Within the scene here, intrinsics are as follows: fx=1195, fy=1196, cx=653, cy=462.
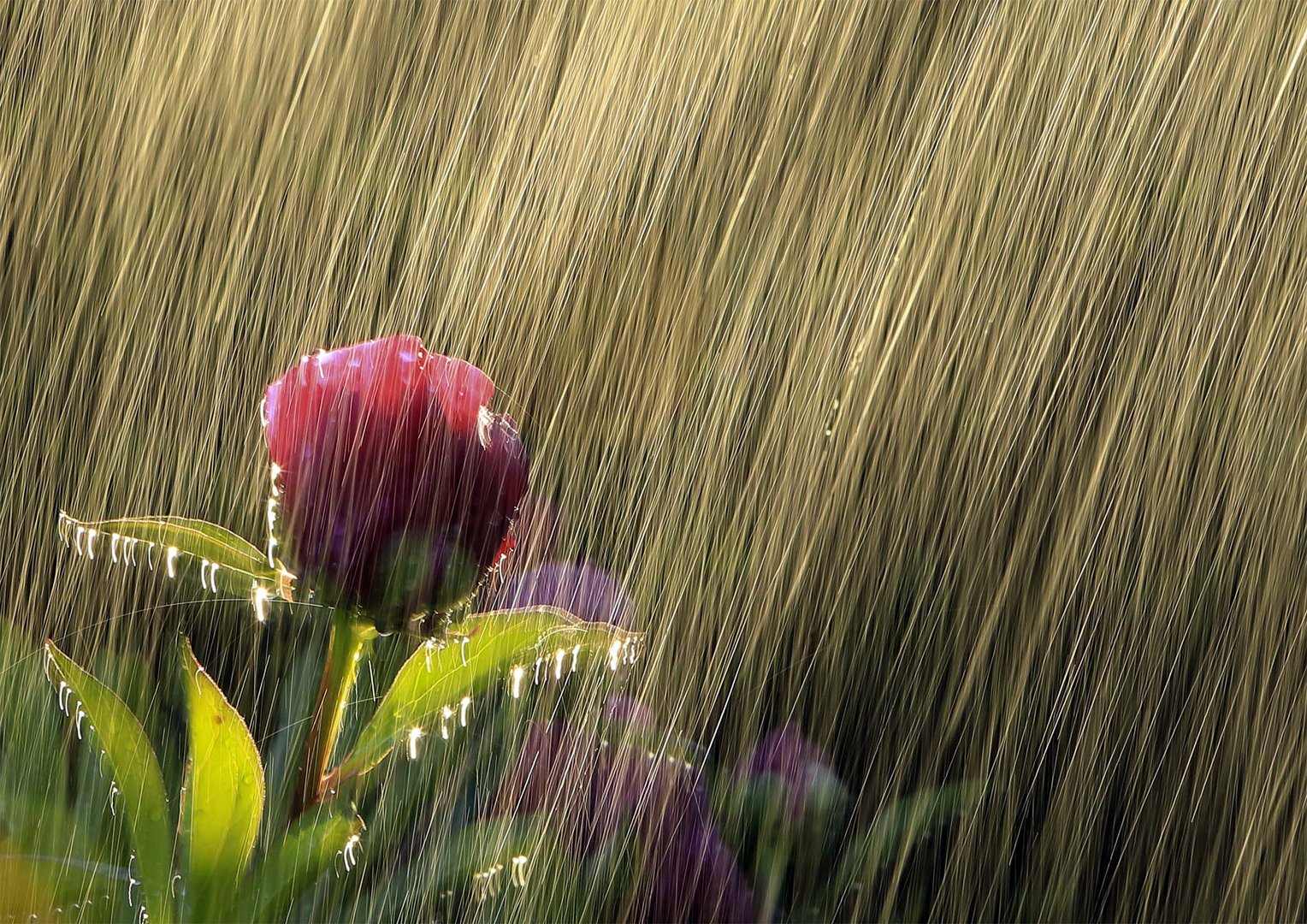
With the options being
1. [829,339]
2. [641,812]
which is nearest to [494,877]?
[641,812]

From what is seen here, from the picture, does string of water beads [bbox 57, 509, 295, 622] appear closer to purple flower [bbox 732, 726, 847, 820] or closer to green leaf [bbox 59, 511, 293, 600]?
green leaf [bbox 59, 511, 293, 600]

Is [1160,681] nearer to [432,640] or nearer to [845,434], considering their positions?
[845,434]

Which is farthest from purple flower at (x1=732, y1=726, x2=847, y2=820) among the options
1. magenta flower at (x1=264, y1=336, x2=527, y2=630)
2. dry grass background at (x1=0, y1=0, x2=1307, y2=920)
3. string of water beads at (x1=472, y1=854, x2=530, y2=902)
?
magenta flower at (x1=264, y1=336, x2=527, y2=630)

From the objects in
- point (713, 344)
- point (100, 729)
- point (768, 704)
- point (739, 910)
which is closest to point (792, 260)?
point (713, 344)

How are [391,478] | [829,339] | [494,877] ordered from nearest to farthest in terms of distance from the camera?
1. [391,478]
2. [494,877]
3. [829,339]

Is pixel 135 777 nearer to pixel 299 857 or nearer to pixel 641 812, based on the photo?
pixel 299 857

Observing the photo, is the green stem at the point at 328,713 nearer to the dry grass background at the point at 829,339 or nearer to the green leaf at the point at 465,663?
the green leaf at the point at 465,663

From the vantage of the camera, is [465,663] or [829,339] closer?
[465,663]
